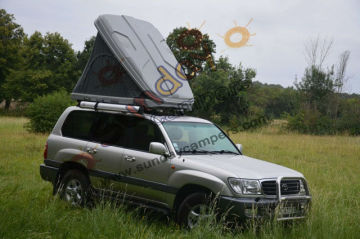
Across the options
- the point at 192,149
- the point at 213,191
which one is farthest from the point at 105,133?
the point at 213,191

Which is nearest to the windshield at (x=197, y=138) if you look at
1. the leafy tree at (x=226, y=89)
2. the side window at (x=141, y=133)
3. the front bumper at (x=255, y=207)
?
the side window at (x=141, y=133)

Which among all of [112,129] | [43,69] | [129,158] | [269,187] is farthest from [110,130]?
[43,69]

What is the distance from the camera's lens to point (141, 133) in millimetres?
6672

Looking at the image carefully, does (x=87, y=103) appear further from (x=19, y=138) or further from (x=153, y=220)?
(x=19, y=138)

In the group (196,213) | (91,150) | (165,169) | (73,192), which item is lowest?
(73,192)

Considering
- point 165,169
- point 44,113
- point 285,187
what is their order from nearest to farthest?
1. point 285,187
2. point 165,169
3. point 44,113

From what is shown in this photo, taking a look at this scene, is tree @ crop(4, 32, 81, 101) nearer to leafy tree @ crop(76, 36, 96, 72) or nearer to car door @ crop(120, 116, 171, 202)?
leafy tree @ crop(76, 36, 96, 72)

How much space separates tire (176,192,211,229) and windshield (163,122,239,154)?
2.89 feet

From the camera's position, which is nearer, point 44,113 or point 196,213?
point 196,213

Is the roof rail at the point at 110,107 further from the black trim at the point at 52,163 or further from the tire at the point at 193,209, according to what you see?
the tire at the point at 193,209

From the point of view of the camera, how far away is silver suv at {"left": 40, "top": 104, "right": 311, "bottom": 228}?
17.6 feet

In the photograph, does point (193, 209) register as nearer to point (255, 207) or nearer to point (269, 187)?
point (255, 207)

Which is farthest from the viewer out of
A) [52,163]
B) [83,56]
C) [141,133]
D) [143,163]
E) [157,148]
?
[83,56]

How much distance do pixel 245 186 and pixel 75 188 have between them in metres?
3.31
